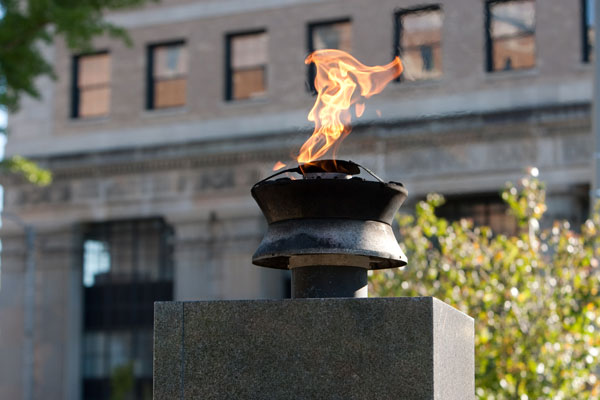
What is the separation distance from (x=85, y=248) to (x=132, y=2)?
11053mm

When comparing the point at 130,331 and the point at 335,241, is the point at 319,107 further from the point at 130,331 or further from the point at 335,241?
the point at 130,331

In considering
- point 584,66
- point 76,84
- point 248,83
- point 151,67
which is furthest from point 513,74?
point 76,84

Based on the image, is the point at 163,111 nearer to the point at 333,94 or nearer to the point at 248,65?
the point at 248,65

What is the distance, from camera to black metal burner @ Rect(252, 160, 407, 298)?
20.3 ft

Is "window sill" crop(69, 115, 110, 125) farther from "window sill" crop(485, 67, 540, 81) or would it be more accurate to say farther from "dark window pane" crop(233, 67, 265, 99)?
"window sill" crop(485, 67, 540, 81)

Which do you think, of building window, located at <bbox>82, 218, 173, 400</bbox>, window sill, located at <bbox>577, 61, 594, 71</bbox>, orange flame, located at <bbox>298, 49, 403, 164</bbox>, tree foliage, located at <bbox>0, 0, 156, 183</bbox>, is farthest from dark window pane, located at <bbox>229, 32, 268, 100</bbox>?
orange flame, located at <bbox>298, 49, 403, 164</bbox>

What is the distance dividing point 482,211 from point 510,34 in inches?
170

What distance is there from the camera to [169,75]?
2819cm

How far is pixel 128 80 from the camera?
93.2ft

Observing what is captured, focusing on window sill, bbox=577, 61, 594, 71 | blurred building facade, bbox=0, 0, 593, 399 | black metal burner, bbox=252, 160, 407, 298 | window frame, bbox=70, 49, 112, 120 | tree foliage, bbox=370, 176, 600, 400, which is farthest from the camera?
window frame, bbox=70, 49, 112, 120

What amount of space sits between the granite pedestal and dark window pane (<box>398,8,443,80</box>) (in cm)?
1938

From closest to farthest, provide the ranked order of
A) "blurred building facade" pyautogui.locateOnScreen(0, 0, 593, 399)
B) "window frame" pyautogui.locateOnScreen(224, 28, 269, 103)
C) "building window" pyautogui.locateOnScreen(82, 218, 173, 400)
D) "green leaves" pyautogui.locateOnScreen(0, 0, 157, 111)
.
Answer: "green leaves" pyautogui.locateOnScreen(0, 0, 157, 111) < "blurred building facade" pyautogui.locateOnScreen(0, 0, 593, 399) < "window frame" pyautogui.locateOnScreen(224, 28, 269, 103) < "building window" pyautogui.locateOnScreen(82, 218, 173, 400)

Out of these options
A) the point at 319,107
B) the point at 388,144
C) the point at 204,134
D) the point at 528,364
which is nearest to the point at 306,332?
the point at 319,107

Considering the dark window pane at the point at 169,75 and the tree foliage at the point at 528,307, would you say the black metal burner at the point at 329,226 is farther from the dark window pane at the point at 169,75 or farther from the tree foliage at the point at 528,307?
the dark window pane at the point at 169,75
